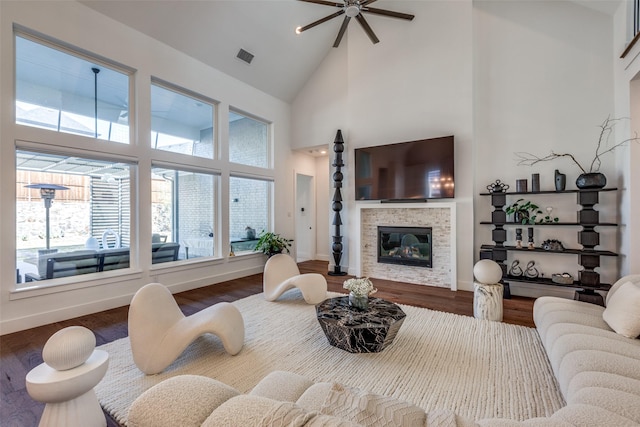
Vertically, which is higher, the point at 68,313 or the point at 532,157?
the point at 532,157

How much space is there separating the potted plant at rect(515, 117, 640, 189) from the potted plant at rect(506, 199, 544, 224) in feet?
1.89

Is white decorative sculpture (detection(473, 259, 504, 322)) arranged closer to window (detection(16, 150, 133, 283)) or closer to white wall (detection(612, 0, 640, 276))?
white wall (detection(612, 0, 640, 276))

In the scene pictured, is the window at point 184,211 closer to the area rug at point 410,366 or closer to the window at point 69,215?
the window at point 69,215

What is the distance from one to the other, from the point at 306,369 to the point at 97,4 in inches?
191

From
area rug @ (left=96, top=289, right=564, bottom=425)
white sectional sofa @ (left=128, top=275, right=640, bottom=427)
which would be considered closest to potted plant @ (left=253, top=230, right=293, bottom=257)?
area rug @ (left=96, top=289, right=564, bottom=425)

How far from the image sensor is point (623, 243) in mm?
3471

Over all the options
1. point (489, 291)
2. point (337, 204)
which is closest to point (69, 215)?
point (337, 204)

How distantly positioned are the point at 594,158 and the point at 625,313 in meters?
2.87

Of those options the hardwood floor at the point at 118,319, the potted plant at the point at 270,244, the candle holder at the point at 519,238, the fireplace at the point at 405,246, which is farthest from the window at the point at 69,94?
the candle holder at the point at 519,238

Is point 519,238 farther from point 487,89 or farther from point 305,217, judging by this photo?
point 305,217

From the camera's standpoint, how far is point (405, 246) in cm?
504

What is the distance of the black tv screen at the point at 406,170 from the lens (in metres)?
Result: 4.54

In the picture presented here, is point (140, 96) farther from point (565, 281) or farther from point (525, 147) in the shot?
point (565, 281)

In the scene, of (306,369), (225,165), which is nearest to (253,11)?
(225,165)
